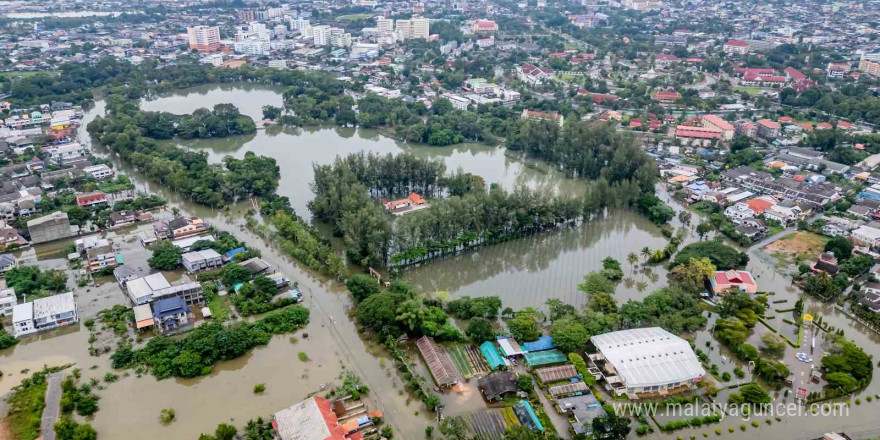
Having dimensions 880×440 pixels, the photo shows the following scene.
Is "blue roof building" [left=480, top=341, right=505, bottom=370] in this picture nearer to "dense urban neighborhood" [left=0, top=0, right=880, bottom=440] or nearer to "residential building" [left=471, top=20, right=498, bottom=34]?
"dense urban neighborhood" [left=0, top=0, right=880, bottom=440]

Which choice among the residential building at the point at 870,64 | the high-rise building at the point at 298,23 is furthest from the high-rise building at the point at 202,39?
the residential building at the point at 870,64

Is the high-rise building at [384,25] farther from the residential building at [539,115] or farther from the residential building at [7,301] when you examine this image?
the residential building at [7,301]

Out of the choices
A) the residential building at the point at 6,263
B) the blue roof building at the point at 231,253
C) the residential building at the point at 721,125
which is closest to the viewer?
the residential building at the point at 6,263

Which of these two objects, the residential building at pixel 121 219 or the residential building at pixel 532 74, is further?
the residential building at pixel 532 74

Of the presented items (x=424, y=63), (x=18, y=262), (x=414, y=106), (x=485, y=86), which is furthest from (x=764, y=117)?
(x=18, y=262)

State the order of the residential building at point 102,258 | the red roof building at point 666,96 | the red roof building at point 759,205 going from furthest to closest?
the red roof building at point 666,96
the red roof building at point 759,205
the residential building at point 102,258

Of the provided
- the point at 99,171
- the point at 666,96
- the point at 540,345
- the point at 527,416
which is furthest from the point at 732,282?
the point at 99,171

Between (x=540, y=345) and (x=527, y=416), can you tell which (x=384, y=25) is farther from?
(x=527, y=416)
